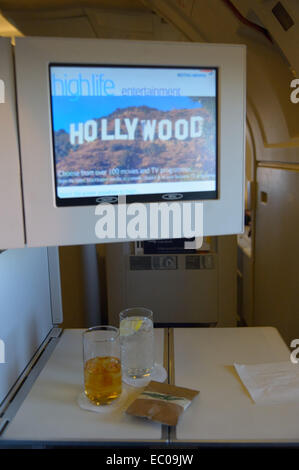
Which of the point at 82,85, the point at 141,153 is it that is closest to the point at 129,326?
the point at 141,153

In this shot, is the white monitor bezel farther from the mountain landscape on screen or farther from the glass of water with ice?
the glass of water with ice

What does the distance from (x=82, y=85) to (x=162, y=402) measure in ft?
2.54

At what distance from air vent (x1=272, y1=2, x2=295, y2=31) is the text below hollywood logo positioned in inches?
40.5

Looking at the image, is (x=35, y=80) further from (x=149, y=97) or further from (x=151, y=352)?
(x=151, y=352)

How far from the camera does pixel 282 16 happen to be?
5.37ft

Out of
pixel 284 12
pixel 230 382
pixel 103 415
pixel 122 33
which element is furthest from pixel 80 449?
pixel 122 33

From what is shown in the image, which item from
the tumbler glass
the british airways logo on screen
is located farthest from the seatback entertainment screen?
the tumbler glass

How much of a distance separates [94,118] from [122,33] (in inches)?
110

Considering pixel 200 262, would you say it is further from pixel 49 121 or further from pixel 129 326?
pixel 49 121

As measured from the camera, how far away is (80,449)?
1.07m

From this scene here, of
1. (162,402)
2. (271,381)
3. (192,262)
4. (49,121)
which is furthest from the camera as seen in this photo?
(192,262)

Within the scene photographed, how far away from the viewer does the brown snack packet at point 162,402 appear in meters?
1.03

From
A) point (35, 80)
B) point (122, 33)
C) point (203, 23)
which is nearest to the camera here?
point (35, 80)

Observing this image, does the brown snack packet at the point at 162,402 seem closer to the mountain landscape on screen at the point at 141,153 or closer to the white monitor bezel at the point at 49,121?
the white monitor bezel at the point at 49,121
